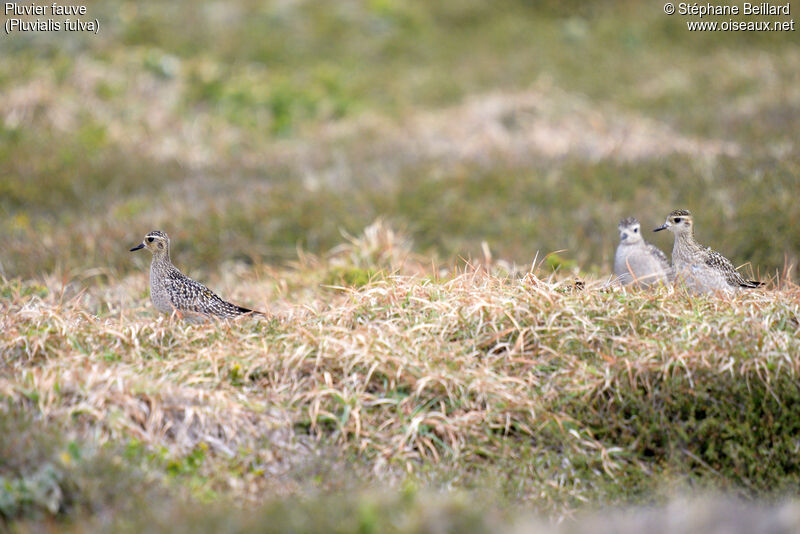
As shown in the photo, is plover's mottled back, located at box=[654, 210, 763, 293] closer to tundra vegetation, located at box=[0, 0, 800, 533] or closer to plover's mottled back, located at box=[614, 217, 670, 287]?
plover's mottled back, located at box=[614, 217, 670, 287]

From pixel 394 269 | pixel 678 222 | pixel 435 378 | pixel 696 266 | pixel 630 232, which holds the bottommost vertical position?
pixel 435 378

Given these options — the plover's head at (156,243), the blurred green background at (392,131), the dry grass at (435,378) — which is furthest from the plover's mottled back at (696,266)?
the plover's head at (156,243)

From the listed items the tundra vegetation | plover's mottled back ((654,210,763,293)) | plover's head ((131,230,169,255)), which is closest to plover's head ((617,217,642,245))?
plover's mottled back ((654,210,763,293))

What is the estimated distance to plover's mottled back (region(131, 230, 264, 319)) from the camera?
739cm

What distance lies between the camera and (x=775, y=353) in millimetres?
6039

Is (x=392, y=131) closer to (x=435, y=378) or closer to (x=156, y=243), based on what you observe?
(x=156, y=243)

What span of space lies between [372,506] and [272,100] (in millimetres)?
15057

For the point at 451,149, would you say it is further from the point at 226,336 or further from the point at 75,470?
the point at 75,470

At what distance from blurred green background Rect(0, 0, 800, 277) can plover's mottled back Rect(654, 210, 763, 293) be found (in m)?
2.33

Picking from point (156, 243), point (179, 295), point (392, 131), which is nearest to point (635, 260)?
point (179, 295)

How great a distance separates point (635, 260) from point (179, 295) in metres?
4.26

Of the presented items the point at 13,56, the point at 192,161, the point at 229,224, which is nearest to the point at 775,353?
the point at 229,224

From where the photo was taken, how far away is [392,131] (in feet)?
55.9

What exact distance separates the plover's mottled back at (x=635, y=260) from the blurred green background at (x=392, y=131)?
1.97 metres
